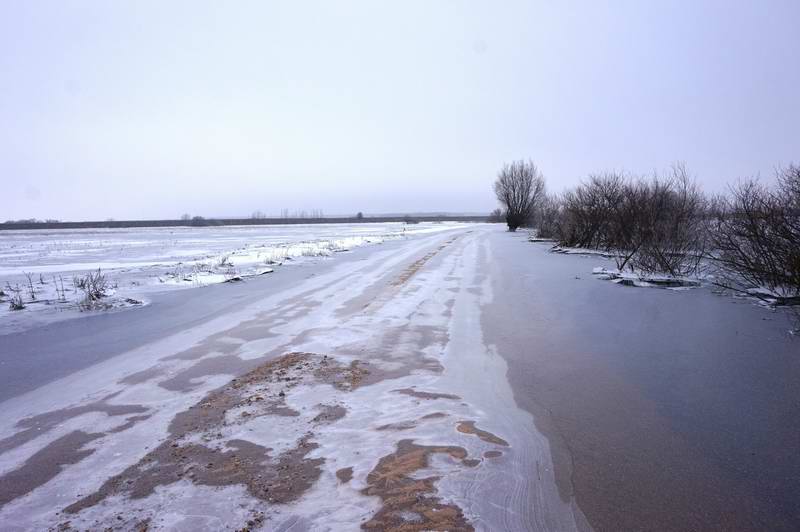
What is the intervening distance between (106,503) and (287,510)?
112 centimetres

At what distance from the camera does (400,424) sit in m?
4.20

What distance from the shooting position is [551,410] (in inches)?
183

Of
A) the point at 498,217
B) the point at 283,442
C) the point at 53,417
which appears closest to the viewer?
the point at 283,442

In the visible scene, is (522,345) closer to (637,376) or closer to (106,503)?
(637,376)

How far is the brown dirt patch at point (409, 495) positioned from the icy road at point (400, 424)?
17mm

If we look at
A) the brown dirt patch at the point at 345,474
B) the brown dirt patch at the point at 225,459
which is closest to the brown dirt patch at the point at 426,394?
the brown dirt patch at the point at 225,459

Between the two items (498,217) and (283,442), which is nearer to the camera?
(283,442)

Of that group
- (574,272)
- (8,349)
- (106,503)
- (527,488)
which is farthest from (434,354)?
(574,272)

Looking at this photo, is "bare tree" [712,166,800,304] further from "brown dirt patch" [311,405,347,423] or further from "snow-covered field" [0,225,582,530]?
"brown dirt patch" [311,405,347,423]

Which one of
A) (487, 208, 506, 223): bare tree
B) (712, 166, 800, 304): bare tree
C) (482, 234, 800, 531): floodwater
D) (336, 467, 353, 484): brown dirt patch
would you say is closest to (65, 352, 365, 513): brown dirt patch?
(336, 467, 353, 484): brown dirt patch

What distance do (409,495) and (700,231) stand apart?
15.0m

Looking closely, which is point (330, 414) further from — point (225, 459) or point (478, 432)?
point (478, 432)

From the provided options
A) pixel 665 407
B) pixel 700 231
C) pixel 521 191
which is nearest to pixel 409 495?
pixel 665 407

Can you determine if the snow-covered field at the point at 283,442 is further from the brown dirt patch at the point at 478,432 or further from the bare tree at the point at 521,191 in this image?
the bare tree at the point at 521,191
